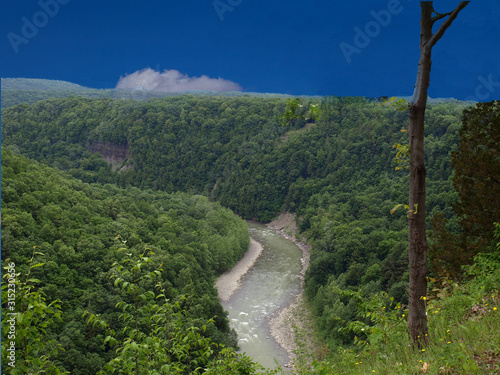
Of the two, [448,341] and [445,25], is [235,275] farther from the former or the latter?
[445,25]

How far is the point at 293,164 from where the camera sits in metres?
62.9

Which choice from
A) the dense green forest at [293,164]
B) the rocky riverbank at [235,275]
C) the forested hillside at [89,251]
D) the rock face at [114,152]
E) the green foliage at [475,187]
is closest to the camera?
the green foliage at [475,187]

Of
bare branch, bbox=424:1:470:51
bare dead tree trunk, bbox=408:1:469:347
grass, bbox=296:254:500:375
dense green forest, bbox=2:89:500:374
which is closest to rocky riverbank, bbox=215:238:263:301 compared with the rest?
dense green forest, bbox=2:89:500:374

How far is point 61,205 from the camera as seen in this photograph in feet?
83.0

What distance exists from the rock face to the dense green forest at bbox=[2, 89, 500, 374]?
263 mm

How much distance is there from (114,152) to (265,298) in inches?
2660

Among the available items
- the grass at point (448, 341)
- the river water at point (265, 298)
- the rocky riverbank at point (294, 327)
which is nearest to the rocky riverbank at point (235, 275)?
the river water at point (265, 298)

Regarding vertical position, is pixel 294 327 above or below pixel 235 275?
below

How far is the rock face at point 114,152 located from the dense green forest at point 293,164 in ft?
0.86

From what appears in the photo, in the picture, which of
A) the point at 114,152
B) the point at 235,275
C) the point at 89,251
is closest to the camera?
the point at 89,251

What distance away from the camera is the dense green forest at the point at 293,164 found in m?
22.8

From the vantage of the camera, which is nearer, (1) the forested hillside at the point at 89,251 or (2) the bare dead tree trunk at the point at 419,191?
(2) the bare dead tree trunk at the point at 419,191

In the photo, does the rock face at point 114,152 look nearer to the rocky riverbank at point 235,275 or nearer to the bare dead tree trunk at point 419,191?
the rocky riverbank at point 235,275

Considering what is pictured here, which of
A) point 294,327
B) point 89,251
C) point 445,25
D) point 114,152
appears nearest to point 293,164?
point 294,327
